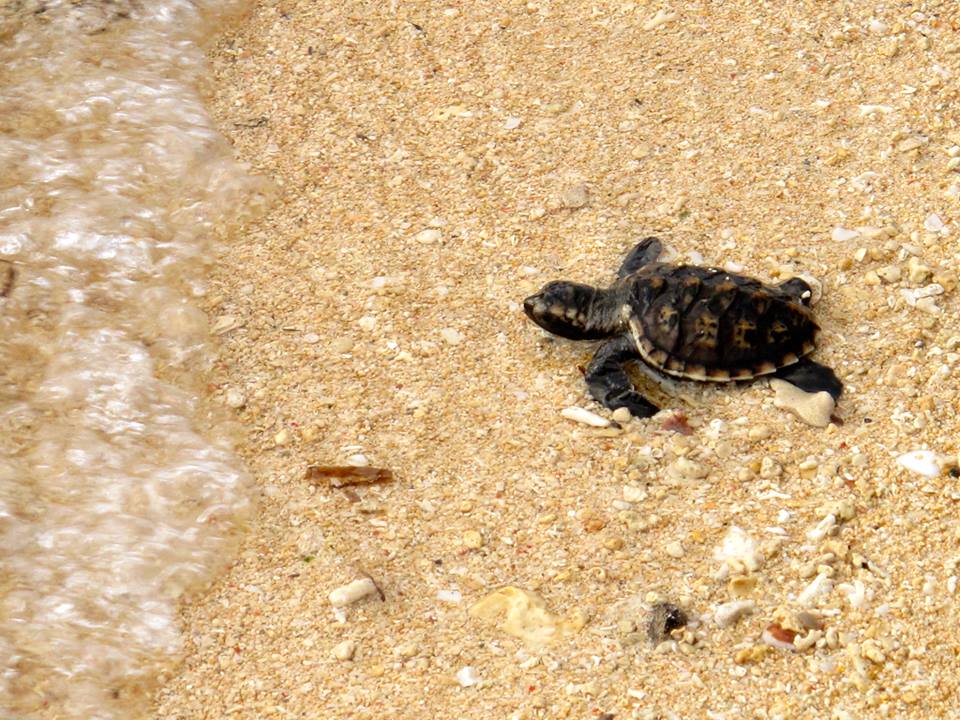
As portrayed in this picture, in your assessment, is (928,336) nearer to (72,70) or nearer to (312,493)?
(312,493)

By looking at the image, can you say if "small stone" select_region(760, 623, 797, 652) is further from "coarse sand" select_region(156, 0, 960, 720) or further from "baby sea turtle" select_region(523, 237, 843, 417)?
"baby sea turtle" select_region(523, 237, 843, 417)

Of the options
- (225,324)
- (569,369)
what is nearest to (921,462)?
(569,369)

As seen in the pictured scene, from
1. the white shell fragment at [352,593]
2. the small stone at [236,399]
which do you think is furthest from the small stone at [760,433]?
the small stone at [236,399]

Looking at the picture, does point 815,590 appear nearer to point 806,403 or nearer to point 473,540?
point 806,403

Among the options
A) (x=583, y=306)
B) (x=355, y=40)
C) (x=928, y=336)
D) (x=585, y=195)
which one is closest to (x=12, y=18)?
(x=355, y=40)

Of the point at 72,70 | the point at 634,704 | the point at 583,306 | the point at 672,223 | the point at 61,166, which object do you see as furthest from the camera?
the point at 72,70

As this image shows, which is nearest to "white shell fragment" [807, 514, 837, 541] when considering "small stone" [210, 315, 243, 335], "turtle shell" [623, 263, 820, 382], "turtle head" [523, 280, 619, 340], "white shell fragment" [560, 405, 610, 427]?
"turtle shell" [623, 263, 820, 382]

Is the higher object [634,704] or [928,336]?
[928,336]
